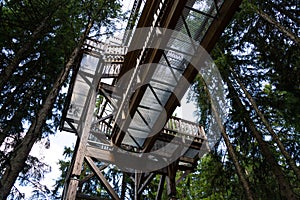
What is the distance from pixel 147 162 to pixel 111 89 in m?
2.42

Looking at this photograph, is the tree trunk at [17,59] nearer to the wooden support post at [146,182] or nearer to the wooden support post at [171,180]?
the wooden support post at [146,182]

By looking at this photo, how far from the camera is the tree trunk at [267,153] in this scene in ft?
20.8

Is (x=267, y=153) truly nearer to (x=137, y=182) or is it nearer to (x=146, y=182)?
(x=146, y=182)

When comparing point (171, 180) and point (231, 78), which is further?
point (231, 78)

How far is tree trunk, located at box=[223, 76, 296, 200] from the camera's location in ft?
20.8

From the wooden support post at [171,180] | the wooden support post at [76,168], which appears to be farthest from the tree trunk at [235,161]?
the wooden support post at [76,168]

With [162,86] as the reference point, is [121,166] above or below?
below

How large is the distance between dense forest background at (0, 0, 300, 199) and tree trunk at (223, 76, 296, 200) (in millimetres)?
24

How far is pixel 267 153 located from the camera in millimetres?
7238

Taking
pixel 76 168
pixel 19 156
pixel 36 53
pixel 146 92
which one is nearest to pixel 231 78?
pixel 146 92

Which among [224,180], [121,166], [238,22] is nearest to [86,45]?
[121,166]

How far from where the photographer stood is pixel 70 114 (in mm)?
8617

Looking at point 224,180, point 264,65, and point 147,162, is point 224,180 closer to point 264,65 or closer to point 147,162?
point 147,162

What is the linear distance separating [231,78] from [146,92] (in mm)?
3822
